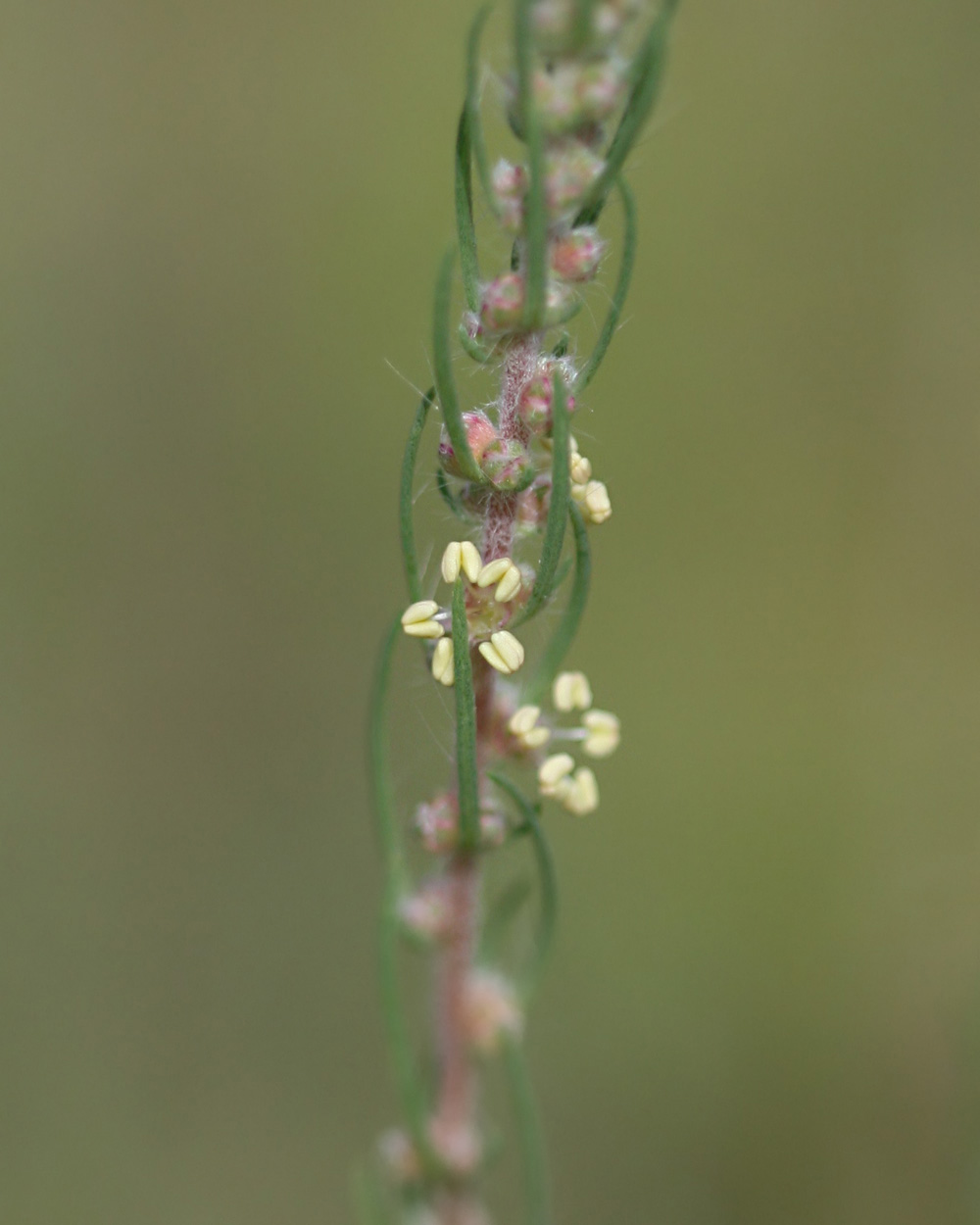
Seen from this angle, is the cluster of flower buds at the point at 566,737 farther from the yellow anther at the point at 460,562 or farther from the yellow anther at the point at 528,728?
the yellow anther at the point at 460,562

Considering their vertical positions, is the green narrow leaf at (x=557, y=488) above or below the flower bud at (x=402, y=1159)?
above

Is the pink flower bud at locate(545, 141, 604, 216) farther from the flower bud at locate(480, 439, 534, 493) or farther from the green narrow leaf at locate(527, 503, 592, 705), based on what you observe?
the green narrow leaf at locate(527, 503, 592, 705)

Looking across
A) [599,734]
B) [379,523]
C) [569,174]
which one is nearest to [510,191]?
[569,174]

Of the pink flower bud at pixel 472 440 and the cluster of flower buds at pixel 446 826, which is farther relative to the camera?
the cluster of flower buds at pixel 446 826

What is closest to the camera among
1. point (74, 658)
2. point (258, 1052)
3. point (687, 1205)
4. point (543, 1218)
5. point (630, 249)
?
point (630, 249)

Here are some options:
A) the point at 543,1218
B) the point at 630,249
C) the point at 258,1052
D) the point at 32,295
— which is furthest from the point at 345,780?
the point at 630,249

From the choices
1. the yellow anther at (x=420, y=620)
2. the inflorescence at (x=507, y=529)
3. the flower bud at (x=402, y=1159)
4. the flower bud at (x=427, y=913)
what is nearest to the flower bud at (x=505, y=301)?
the inflorescence at (x=507, y=529)

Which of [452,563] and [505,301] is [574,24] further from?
[452,563]

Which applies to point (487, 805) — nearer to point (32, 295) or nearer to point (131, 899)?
point (131, 899)
